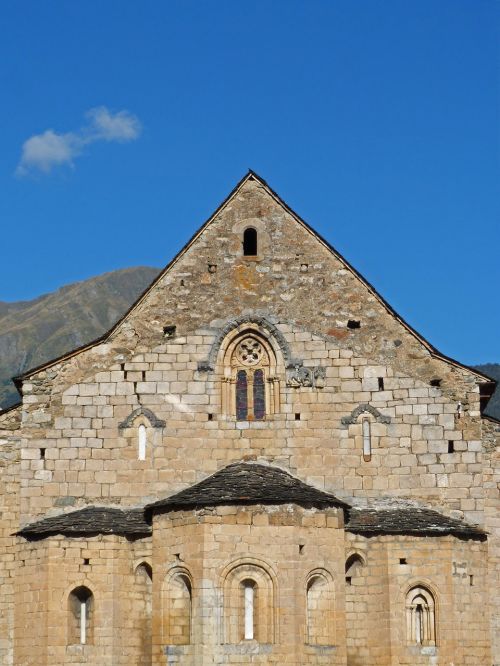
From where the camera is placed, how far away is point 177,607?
2698cm

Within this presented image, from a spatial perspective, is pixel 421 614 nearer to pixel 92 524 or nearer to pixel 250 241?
pixel 92 524

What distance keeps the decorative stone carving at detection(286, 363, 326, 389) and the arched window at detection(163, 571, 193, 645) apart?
17.0ft

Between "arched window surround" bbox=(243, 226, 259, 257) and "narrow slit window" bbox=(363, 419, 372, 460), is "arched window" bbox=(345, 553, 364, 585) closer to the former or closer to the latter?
"narrow slit window" bbox=(363, 419, 372, 460)

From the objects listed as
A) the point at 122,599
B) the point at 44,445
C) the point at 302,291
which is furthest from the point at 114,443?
the point at 302,291

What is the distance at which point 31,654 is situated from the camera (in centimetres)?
2727

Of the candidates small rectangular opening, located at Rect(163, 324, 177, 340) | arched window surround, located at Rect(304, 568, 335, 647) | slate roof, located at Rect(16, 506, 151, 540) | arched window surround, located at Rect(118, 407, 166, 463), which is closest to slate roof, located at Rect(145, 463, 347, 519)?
slate roof, located at Rect(16, 506, 151, 540)

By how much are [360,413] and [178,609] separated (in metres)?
6.09

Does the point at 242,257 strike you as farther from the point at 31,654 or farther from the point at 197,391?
the point at 31,654

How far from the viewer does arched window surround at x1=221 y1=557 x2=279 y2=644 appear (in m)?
26.3

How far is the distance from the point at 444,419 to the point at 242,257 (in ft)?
19.9

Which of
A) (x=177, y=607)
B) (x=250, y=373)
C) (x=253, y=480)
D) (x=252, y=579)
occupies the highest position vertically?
(x=250, y=373)

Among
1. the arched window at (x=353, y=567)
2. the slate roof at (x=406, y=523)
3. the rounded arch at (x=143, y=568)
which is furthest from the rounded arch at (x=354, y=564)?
the rounded arch at (x=143, y=568)

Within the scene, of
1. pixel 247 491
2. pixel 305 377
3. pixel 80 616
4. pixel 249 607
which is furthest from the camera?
pixel 305 377

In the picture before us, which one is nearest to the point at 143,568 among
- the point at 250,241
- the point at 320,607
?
the point at 320,607
